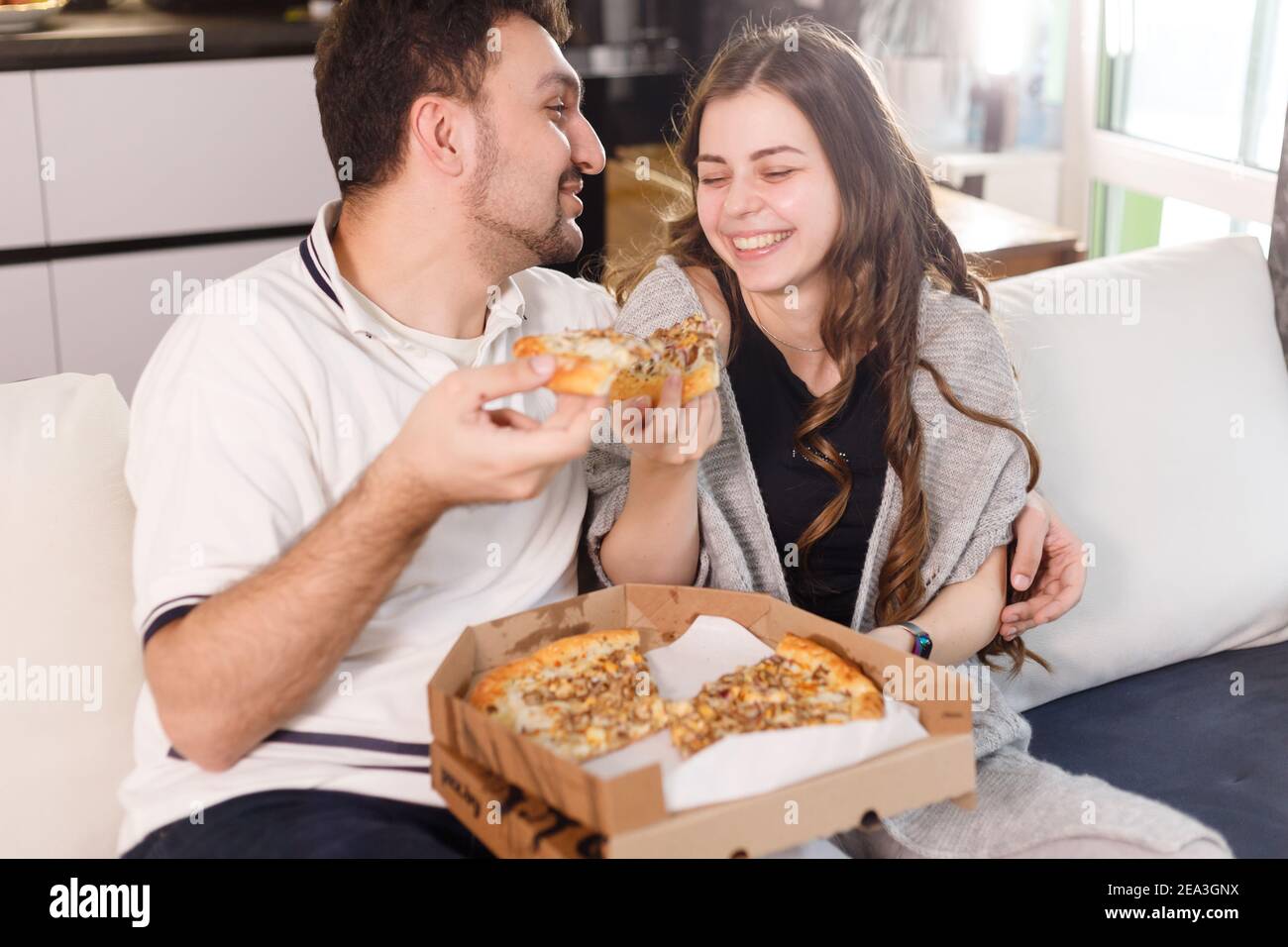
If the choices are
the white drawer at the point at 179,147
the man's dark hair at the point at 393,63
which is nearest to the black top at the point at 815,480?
the man's dark hair at the point at 393,63

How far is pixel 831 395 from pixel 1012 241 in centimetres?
108

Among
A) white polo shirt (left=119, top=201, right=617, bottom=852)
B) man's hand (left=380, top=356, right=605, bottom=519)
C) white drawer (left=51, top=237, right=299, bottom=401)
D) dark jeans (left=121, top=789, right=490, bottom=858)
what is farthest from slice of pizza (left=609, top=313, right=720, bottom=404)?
white drawer (left=51, top=237, right=299, bottom=401)

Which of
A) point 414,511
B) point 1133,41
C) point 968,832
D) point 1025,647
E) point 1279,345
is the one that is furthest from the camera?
point 1133,41

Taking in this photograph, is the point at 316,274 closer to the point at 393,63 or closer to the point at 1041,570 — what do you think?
the point at 393,63

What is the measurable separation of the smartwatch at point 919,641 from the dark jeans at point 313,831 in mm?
535

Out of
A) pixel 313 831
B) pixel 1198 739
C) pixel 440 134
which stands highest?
pixel 440 134

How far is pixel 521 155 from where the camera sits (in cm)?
157

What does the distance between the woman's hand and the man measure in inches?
7.5

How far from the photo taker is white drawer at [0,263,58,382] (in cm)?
296

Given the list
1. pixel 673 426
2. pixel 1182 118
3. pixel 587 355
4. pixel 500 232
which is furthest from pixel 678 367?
pixel 1182 118

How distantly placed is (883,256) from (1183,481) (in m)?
0.58

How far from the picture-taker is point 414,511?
1241 millimetres

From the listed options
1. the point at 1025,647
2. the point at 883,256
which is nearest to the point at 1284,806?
the point at 1025,647

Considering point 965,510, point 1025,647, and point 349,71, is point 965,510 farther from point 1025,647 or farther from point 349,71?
point 349,71
